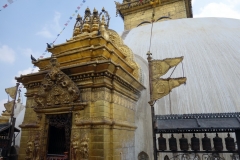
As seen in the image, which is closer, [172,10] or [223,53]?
[223,53]

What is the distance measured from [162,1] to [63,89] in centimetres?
1522

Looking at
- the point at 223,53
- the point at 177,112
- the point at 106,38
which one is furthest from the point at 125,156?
the point at 223,53

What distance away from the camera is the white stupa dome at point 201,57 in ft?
18.7

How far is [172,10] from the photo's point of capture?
16734mm

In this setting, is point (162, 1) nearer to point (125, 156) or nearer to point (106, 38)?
point (106, 38)

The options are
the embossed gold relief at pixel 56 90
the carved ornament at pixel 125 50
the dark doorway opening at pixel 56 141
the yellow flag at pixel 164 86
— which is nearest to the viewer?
the yellow flag at pixel 164 86

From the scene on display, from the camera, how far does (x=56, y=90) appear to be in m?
4.88

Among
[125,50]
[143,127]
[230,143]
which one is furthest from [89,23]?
[230,143]

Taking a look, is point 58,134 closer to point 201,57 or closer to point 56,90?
point 56,90

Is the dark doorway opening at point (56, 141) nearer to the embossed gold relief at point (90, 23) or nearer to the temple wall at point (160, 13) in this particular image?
the embossed gold relief at point (90, 23)

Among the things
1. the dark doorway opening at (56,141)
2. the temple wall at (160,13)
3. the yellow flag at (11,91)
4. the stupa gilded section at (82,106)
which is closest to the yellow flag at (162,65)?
the stupa gilded section at (82,106)

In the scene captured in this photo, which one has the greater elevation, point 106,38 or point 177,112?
point 106,38

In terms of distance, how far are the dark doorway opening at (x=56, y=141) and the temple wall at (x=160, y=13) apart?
46.4 feet

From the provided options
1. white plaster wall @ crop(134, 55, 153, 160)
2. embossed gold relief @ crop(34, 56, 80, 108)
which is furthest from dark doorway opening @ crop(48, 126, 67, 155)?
white plaster wall @ crop(134, 55, 153, 160)
